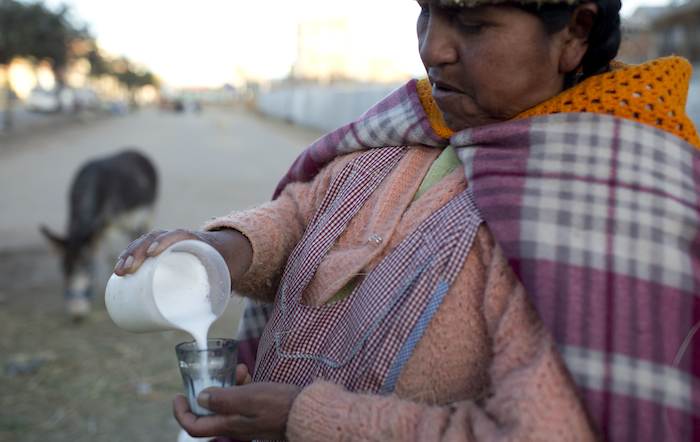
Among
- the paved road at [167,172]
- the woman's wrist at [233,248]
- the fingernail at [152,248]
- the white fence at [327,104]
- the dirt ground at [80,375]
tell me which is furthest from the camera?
the white fence at [327,104]

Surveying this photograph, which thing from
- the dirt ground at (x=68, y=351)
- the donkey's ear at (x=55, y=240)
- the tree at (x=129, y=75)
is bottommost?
the tree at (x=129, y=75)

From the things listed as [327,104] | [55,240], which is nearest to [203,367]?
[55,240]

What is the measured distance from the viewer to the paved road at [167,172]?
946 cm

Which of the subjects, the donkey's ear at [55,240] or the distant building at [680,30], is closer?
the donkey's ear at [55,240]

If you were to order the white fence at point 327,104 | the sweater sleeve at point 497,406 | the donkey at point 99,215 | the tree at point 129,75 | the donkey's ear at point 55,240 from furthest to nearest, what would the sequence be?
the tree at point 129,75, the white fence at point 327,104, the donkey's ear at point 55,240, the donkey at point 99,215, the sweater sleeve at point 497,406

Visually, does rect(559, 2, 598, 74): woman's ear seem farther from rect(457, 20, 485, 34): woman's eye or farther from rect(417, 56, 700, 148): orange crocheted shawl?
rect(457, 20, 485, 34): woman's eye

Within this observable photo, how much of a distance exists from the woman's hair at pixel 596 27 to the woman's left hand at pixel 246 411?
777 millimetres

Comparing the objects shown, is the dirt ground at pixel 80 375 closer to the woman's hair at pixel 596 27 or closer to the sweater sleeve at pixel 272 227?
the sweater sleeve at pixel 272 227

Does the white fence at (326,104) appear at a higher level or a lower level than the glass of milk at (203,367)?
lower

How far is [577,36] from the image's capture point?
136 centimetres

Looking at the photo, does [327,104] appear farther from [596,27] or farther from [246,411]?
[246,411]

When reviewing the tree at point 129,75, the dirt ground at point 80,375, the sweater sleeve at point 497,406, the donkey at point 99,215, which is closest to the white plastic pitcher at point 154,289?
the sweater sleeve at point 497,406

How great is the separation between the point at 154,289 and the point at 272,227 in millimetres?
372

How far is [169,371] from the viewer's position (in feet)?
14.9
